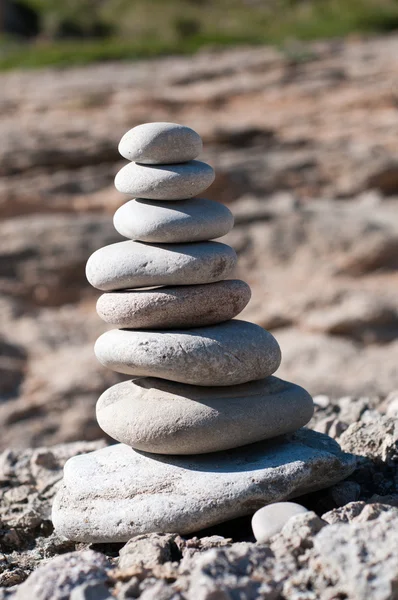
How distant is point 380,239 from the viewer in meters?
9.52

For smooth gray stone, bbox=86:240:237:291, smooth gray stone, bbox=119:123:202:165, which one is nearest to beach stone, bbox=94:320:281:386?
smooth gray stone, bbox=86:240:237:291

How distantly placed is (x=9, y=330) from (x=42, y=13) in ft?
61.7

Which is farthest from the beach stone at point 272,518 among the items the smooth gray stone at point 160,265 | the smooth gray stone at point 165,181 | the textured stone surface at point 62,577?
the smooth gray stone at point 165,181

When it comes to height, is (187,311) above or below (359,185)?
below

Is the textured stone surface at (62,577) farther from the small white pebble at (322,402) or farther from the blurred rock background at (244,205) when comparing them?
the blurred rock background at (244,205)

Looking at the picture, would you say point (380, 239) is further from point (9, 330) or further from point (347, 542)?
point (347, 542)

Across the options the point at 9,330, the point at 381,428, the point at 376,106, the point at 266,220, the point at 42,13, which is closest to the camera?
the point at 381,428

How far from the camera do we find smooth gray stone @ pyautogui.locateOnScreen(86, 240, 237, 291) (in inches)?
149

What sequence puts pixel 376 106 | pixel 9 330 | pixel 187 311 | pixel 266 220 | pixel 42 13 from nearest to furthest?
pixel 187 311 < pixel 9 330 < pixel 266 220 < pixel 376 106 < pixel 42 13

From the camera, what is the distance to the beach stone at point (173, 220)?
381 cm

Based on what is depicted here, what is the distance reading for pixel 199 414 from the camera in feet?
12.1

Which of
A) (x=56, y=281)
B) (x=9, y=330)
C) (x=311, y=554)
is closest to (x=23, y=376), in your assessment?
(x=9, y=330)

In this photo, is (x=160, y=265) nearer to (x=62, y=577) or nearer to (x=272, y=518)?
(x=272, y=518)

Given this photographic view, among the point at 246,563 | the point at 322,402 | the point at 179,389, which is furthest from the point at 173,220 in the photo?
the point at 322,402
